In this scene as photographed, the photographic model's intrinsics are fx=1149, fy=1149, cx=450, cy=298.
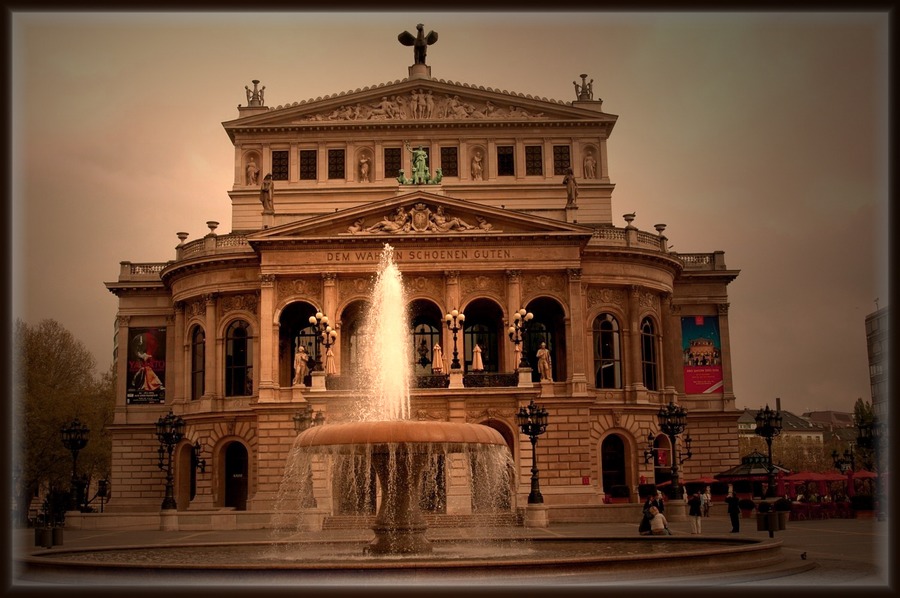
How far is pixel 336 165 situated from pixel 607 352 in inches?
696

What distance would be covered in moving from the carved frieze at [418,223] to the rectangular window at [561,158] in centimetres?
1101

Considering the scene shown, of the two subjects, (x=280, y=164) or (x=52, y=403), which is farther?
(x=280, y=164)

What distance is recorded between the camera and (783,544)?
93.0 ft

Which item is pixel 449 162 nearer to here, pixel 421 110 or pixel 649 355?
pixel 421 110

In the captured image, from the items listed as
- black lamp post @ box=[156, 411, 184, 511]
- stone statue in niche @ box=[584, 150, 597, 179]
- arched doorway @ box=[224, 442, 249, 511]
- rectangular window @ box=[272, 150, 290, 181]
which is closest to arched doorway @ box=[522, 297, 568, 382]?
stone statue in niche @ box=[584, 150, 597, 179]

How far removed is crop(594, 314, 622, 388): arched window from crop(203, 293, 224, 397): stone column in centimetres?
1812

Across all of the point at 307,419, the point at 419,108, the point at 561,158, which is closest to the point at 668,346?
the point at 561,158

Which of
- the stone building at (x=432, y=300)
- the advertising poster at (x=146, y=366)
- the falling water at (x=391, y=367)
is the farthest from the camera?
the advertising poster at (x=146, y=366)

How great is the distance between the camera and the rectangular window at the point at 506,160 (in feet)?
201

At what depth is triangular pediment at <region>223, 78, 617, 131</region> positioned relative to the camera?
60875 millimetres

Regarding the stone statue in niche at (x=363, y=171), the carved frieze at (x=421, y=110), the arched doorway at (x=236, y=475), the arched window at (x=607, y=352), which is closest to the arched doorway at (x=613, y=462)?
the arched window at (x=607, y=352)

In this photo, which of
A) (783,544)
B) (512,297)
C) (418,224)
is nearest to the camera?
(783,544)

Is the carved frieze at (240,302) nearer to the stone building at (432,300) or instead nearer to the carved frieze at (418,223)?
the stone building at (432,300)

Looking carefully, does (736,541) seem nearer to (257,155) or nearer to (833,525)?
(833,525)
